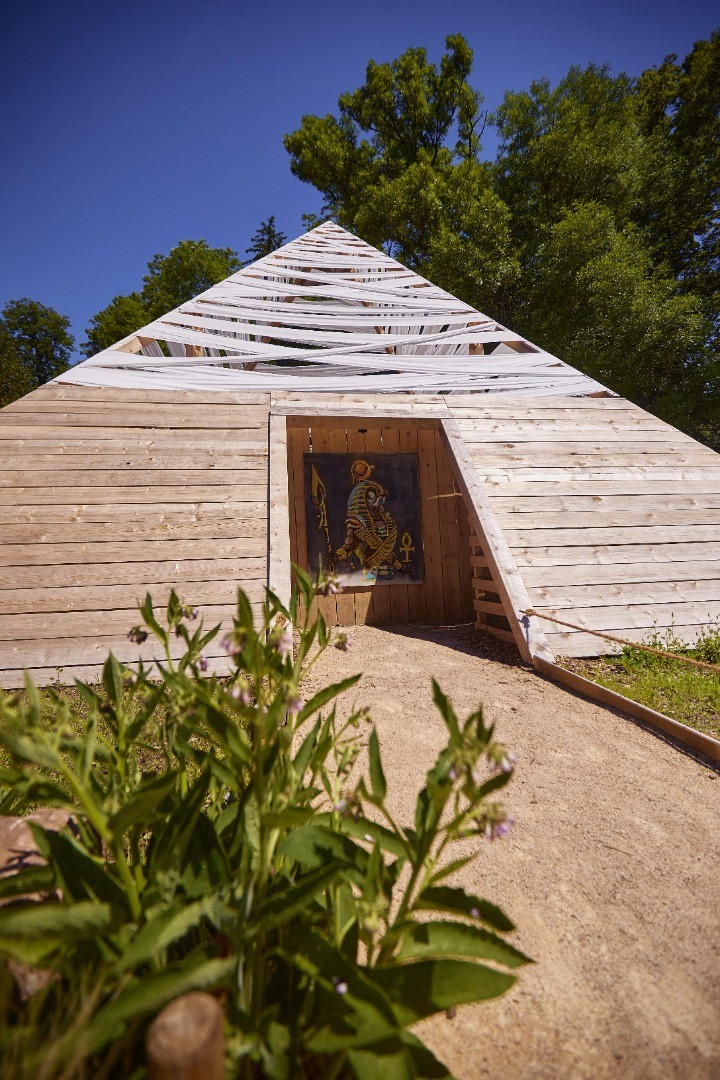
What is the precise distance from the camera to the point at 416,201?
1625 cm

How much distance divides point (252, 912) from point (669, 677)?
14.6 ft

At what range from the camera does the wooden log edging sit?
3.24m

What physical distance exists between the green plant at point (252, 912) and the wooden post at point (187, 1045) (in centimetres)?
5

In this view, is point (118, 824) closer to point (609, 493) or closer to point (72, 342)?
point (609, 493)

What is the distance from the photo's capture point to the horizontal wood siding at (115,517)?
430cm

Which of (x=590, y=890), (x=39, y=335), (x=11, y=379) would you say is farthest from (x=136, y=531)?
(x=39, y=335)

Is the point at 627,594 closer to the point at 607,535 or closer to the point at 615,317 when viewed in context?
the point at 607,535

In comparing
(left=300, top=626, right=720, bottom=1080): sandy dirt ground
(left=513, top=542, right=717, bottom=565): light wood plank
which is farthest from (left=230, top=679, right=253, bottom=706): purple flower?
(left=513, top=542, right=717, bottom=565): light wood plank

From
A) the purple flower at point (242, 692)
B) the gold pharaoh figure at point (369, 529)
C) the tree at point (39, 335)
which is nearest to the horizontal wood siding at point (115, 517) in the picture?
the gold pharaoh figure at point (369, 529)

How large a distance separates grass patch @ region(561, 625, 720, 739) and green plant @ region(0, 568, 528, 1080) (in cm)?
343

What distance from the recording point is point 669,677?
4.30 metres

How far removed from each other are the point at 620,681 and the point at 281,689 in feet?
14.0

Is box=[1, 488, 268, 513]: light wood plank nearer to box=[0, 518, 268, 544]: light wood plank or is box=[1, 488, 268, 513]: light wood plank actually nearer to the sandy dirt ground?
box=[0, 518, 268, 544]: light wood plank

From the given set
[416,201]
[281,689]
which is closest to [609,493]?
[281,689]
